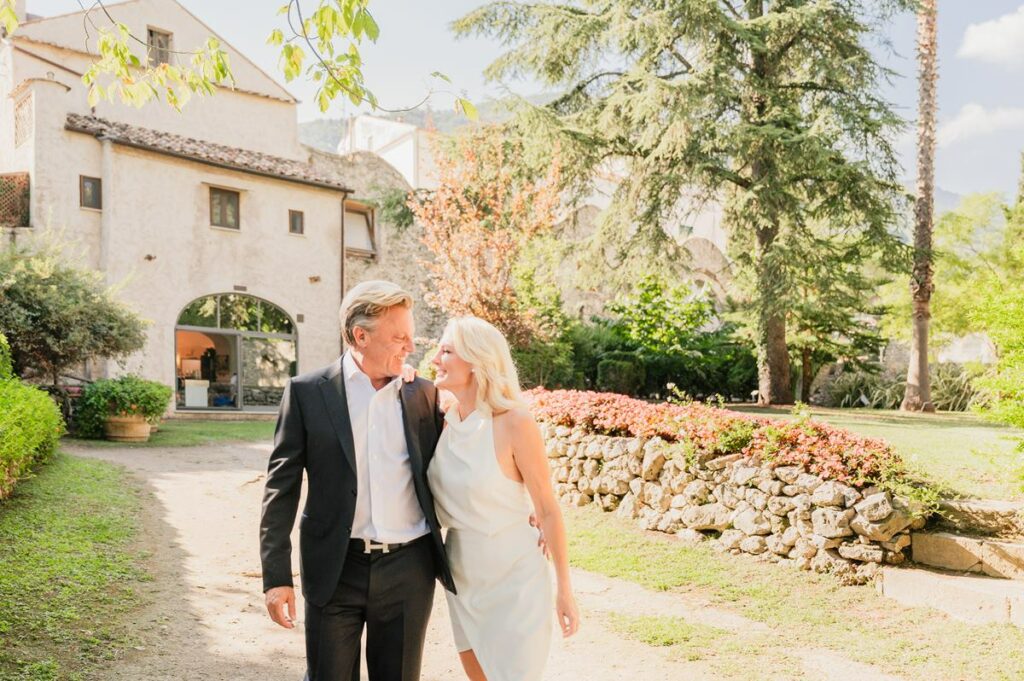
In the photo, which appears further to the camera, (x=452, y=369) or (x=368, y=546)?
(x=452, y=369)

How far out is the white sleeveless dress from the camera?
2949 millimetres

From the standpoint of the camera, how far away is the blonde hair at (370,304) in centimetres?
279

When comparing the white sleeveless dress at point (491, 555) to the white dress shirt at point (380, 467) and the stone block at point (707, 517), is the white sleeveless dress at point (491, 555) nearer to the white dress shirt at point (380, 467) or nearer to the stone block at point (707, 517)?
the white dress shirt at point (380, 467)

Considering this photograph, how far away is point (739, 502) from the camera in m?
7.80

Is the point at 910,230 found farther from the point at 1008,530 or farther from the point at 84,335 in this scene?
the point at 84,335

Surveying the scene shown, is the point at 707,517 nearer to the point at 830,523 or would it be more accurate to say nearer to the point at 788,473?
the point at 788,473

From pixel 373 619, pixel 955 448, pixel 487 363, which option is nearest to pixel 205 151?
pixel 955 448

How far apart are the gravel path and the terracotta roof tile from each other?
14.4 m

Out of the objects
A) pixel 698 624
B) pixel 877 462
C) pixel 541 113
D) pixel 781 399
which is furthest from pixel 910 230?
pixel 698 624

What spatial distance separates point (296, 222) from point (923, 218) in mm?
17655

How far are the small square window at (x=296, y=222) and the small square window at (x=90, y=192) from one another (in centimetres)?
540

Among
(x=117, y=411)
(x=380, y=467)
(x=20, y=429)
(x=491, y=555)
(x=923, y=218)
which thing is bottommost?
(x=117, y=411)

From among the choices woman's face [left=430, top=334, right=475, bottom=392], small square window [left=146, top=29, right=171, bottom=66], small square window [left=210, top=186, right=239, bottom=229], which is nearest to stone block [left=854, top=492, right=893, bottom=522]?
woman's face [left=430, top=334, right=475, bottom=392]

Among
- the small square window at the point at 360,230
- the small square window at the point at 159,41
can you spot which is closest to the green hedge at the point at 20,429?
the small square window at the point at 159,41
